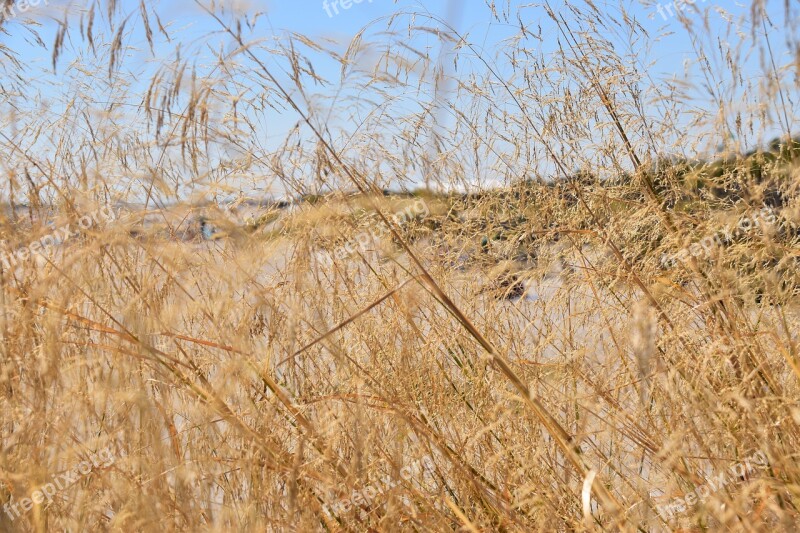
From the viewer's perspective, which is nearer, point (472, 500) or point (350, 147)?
point (472, 500)

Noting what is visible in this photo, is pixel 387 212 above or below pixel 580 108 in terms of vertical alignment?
below

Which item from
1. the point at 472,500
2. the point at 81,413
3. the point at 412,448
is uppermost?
the point at 81,413

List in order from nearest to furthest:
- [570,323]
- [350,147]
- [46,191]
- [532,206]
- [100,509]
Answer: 1. [100,509]
2. [46,191]
3. [350,147]
4. [570,323]
5. [532,206]

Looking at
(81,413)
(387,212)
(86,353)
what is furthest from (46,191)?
(387,212)

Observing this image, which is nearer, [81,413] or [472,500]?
[81,413]

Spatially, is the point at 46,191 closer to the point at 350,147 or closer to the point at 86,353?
the point at 86,353

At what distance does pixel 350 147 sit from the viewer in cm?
180

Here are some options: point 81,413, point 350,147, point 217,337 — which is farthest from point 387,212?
point 81,413

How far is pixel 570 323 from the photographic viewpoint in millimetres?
1925

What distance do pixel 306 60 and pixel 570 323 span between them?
3.21ft

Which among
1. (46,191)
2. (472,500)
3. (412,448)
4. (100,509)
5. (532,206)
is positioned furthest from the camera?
(532,206)

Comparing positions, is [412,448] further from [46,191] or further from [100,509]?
[46,191]

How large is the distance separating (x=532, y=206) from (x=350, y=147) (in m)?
0.61

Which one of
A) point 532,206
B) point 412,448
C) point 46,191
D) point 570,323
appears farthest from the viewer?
point 532,206
